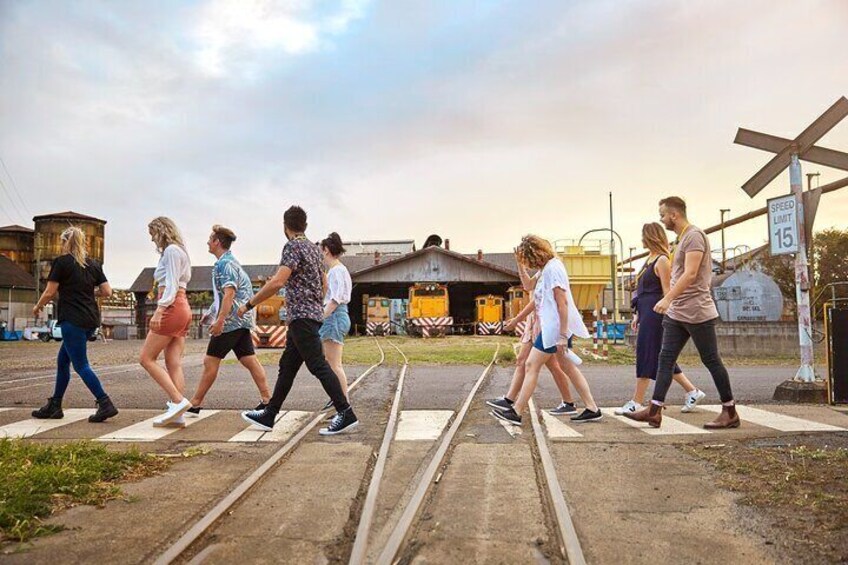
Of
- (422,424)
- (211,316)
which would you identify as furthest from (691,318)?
(211,316)

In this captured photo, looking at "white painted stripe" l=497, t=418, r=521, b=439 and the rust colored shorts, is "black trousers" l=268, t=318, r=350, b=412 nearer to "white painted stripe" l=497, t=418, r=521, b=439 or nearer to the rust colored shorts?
the rust colored shorts

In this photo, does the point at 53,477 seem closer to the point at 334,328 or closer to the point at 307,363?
the point at 307,363

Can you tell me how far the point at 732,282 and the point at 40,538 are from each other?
34418 millimetres

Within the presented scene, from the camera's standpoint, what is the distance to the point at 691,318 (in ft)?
18.7

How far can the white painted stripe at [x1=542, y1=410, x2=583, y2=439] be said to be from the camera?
5352 mm

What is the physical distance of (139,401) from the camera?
7684 mm

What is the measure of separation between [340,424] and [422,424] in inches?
32.2

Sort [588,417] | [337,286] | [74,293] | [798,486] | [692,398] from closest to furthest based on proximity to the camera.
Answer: [798,486]
[588,417]
[74,293]
[692,398]
[337,286]

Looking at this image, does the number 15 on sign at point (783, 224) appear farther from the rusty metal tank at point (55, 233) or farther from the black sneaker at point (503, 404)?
the rusty metal tank at point (55, 233)

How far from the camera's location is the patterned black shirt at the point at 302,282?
5.58 meters

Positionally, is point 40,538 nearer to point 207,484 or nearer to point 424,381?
point 207,484

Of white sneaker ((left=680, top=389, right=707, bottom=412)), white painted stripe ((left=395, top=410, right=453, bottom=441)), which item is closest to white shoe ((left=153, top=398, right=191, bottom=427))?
white painted stripe ((left=395, top=410, right=453, bottom=441))

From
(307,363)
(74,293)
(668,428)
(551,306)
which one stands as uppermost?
(74,293)

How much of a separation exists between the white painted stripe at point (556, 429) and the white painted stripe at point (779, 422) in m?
1.67
